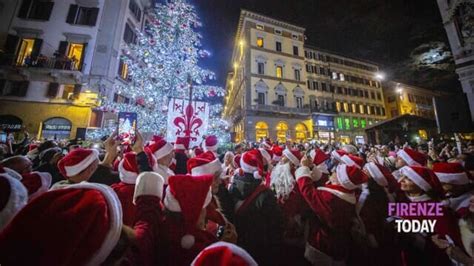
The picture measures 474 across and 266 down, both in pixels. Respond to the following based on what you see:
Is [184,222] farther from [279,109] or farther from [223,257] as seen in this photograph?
[279,109]

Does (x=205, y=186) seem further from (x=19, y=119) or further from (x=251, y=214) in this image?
(x=19, y=119)

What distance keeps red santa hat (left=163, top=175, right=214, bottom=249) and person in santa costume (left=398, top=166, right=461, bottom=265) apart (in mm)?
2694

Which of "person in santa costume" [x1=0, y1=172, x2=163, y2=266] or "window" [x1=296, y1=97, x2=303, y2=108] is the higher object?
"window" [x1=296, y1=97, x2=303, y2=108]

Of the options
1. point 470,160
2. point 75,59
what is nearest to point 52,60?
point 75,59

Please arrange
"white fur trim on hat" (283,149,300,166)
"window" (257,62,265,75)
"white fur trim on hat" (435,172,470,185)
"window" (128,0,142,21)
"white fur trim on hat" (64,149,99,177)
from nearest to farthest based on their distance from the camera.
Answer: "white fur trim on hat" (64,149,99,177)
"white fur trim on hat" (435,172,470,185)
"white fur trim on hat" (283,149,300,166)
"window" (128,0,142,21)
"window" (257,62,265,75)

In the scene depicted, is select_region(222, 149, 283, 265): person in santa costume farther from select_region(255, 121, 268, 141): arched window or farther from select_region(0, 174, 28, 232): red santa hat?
select_region(255, 121, 268, 141): arched window

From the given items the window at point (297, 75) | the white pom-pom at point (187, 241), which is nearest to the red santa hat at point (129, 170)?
the white pom-pom at point (187, 241)

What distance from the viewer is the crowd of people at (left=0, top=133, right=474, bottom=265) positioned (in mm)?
805

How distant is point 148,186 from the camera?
1785mm

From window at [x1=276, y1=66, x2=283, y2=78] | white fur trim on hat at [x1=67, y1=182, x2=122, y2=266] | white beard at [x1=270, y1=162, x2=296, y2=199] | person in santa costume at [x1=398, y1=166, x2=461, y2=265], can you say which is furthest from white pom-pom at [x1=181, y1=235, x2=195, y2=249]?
window at [x1=276, y1=66, x2=283, y2=78]

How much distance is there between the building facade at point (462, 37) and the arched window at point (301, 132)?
648 inches

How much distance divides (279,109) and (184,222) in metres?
27.4

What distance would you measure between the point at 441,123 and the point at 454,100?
1.26 meters

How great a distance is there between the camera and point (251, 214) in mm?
2598
